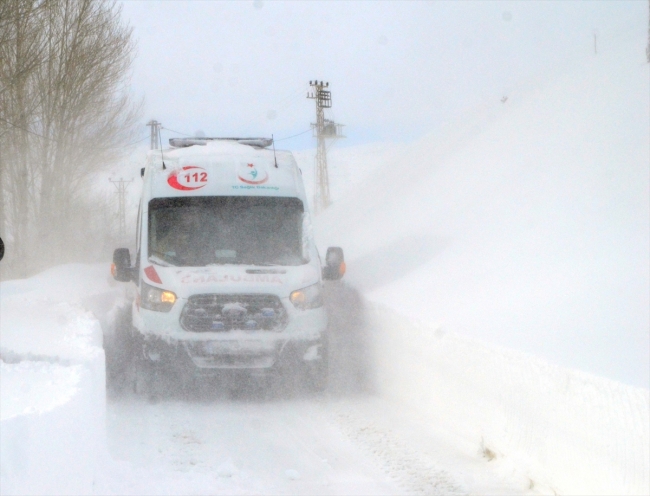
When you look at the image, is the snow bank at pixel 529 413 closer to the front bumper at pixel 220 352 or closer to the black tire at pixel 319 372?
the black tire at pixel 319 372

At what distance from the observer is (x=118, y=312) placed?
12820 millimetres

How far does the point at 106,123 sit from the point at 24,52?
40.0 ft

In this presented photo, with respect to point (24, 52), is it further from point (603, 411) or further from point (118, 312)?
point (603, 411)

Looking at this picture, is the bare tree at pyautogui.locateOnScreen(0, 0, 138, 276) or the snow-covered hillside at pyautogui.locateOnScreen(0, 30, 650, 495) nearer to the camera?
the snow-covered hillside at pyautogui.locateOnScreen(0, 30, 650, 495)

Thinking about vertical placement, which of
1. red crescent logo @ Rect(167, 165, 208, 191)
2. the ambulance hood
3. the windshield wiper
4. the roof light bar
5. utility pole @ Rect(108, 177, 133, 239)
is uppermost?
utility pole @ Rect(108, 177, 133, 239)

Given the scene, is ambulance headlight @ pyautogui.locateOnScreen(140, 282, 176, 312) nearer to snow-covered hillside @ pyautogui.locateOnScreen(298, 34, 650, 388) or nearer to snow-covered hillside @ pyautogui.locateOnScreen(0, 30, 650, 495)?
snow-covered hillside @ pyautogui.locateOnScreen(0, 30, 650, 495)

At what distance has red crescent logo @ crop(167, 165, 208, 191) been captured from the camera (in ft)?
31.0

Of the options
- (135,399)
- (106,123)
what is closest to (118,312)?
(135,399)

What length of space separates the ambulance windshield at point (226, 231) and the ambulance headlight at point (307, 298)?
0.39 m

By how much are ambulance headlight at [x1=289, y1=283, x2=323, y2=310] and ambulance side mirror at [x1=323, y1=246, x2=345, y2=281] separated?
2.76 feet

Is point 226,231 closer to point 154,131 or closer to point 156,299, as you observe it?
point 156,299

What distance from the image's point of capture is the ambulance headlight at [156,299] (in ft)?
27.4

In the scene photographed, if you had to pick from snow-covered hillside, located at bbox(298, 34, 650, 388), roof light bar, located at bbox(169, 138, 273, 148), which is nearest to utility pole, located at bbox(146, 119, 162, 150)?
snow-covered hillside, located at bbox(298, 34, 650, 388)

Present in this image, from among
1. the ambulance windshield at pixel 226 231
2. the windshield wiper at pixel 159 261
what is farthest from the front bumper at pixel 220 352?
the ambulance windshield at pixel 226 231
